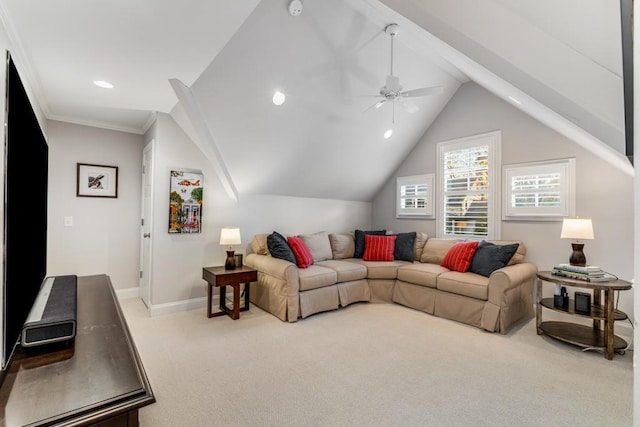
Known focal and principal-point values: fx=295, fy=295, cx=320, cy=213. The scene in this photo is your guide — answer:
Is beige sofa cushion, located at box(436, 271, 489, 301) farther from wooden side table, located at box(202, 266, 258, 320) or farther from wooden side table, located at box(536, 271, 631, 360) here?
wooden side table, located at box(202, 266, 258, 320)

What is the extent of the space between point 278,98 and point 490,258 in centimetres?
299

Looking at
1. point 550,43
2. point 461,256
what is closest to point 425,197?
point 461,256

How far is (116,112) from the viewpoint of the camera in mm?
3463

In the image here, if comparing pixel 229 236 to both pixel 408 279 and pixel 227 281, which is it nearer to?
pixel 227 281

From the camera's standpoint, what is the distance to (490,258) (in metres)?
3.41

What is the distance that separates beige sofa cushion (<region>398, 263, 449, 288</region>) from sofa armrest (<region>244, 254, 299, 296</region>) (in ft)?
4.81

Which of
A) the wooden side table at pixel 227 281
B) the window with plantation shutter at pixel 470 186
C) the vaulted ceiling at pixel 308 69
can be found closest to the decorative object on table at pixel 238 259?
the wooden side table at pixel 227 281

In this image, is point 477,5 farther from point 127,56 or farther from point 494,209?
point 494,209

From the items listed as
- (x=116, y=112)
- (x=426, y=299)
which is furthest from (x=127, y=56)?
(x=426, y=299)

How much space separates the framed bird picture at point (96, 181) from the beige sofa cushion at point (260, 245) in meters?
1.99

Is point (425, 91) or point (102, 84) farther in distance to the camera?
point (425, 91)

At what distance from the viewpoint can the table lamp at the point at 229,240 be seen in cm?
358

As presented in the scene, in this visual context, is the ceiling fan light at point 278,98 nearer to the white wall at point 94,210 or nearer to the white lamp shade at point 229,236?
the white lamp shade at point 229,236

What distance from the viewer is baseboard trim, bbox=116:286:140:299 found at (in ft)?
13.3
